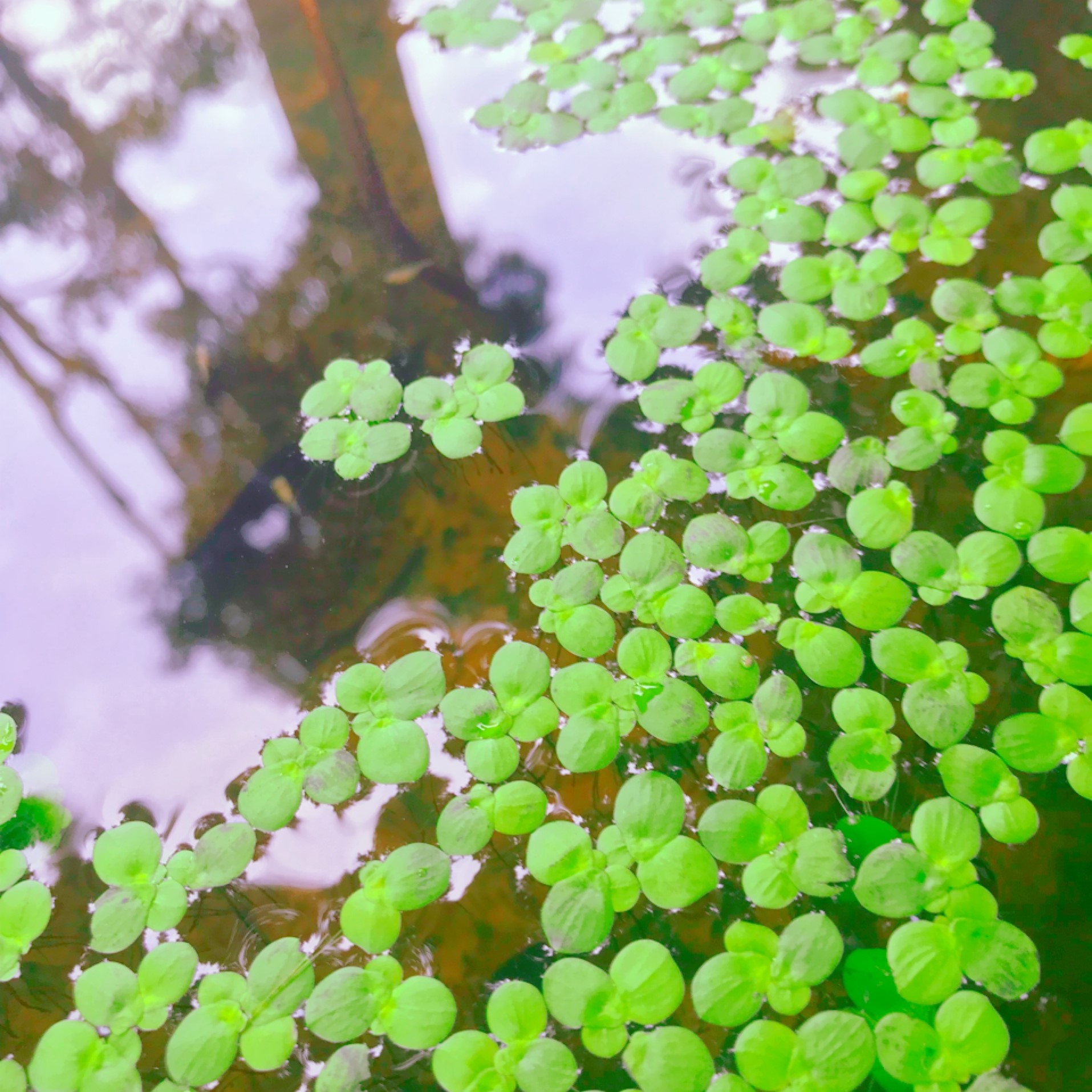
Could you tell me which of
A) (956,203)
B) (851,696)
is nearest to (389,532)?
(851,696)

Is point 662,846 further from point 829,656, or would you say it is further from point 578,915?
point 829,656

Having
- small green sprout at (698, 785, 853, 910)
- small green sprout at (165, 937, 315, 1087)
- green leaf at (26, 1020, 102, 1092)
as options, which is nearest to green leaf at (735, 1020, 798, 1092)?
small green sprout at (698, 785, 853, 910)

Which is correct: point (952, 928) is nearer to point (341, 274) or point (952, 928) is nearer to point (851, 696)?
point (851, 696)

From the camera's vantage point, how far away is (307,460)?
126cm

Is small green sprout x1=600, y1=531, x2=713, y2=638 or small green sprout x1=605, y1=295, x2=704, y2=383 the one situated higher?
small green sprout x1=605, y1=295, x2=704, y2=383

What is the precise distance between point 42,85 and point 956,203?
1890 mm

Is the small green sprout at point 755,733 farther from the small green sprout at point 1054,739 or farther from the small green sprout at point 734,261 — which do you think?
the small green sprout at point 734,261

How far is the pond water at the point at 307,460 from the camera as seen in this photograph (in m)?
0.93

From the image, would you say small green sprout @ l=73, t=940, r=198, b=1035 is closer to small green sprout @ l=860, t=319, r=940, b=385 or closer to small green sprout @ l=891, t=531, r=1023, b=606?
small green sprout @ l=891, t=531, r=1023, b=606

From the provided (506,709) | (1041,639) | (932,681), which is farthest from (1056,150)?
(506,709)

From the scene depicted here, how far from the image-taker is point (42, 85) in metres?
1.72

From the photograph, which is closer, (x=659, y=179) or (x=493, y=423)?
(x=493, y=423)

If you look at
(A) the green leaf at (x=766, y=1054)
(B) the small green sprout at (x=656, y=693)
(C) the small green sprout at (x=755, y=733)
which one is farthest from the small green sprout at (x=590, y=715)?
(A) the green leaf at (x=766, y=1054)

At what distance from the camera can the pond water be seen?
3.04ft
